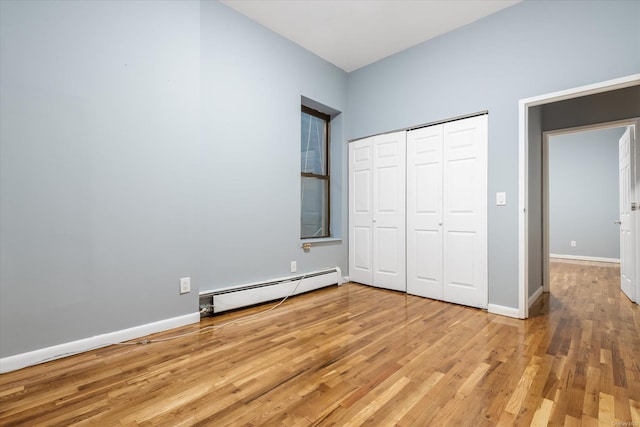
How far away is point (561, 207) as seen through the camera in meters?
6.77

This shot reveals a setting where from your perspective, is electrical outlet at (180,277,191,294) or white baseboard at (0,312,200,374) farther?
electrical outlet at (180,277,191,294)

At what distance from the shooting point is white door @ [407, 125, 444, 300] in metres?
3.40

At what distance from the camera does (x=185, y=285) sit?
261cm

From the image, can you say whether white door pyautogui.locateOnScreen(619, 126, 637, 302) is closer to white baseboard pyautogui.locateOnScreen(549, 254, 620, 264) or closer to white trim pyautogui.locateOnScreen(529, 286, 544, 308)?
white trim pyautogui.locateOnScreen(529, 286, 544, 308)

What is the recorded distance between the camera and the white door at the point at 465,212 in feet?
10.0

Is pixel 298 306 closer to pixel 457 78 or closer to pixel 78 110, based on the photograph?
pixel 78 110

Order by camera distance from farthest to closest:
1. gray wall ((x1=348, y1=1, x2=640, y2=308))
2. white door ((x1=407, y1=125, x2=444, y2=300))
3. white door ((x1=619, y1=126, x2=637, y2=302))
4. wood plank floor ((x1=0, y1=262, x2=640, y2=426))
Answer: white door ((x1=407, y1=125, x2=444, y2=300)), white door ((x1=619, y1=126, x2=637, y2=302)), gray wall ((x1=348, y1=1, x2=640, y2=308)), wood plank floor ((x1=0, y1=262, x2=640, y2=426))

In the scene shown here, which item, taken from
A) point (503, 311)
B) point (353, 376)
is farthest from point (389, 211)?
point (353, 376)

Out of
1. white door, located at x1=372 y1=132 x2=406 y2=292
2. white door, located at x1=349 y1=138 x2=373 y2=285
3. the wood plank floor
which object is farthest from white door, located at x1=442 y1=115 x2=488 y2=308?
white door, located at x1=349 y1=138 x2=373 y2=285

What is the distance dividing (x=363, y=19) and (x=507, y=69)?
152cm

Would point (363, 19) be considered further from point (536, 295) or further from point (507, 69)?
point (536, 295)

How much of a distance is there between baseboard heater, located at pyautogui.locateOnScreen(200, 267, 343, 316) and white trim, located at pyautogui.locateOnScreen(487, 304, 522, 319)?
1823 mm

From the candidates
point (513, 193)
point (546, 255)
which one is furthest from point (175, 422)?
point (546, 255)

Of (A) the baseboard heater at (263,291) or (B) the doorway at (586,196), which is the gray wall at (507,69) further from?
(B) the doorway at (586,196)
